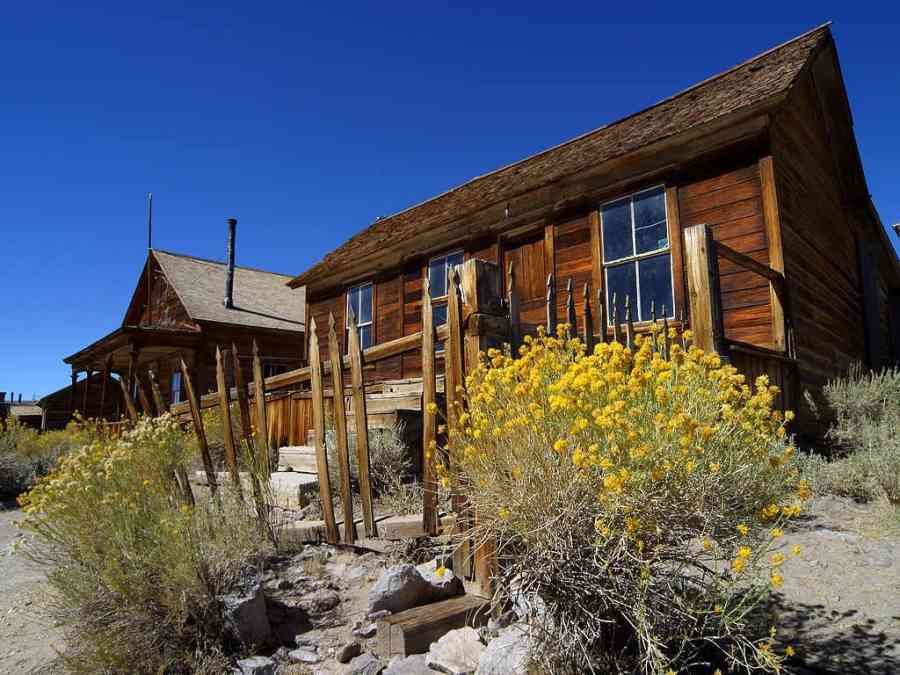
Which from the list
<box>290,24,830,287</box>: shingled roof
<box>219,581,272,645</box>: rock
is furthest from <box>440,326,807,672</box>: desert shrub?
<box>290,24,830,287</box>: shingled roof

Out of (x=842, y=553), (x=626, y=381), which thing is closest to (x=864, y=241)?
(x=842, y=553)

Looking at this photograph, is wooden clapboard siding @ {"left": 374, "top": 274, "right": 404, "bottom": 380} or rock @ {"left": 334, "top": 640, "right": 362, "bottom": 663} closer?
rock @ {"left": 334, "top": 640, "right": 362, "bottom": 663}

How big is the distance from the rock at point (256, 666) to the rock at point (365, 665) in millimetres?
364

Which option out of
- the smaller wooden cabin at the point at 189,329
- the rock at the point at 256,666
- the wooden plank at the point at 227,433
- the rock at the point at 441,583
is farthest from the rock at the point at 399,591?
the smaller wooden cabin at the point at 189,329

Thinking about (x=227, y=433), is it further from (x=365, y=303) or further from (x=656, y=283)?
(x=365, y=303)

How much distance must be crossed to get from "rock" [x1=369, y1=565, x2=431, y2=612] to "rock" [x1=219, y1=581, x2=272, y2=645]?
22.9 inches

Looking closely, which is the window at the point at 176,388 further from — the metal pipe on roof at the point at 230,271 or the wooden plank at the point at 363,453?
the wooden plank at the point at 363,453

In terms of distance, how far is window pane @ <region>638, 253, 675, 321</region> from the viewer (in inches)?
319

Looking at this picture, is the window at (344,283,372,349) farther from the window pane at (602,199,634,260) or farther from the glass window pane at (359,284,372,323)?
the window pane at (602,199,634,260)

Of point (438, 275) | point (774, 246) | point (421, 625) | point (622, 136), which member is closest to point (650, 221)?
point (774, 246)

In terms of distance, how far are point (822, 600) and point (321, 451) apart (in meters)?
3.04

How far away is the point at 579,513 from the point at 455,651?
1.01 metres

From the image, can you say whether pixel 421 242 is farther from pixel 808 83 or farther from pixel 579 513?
pixel 579 513

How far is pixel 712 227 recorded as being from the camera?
308 inches
